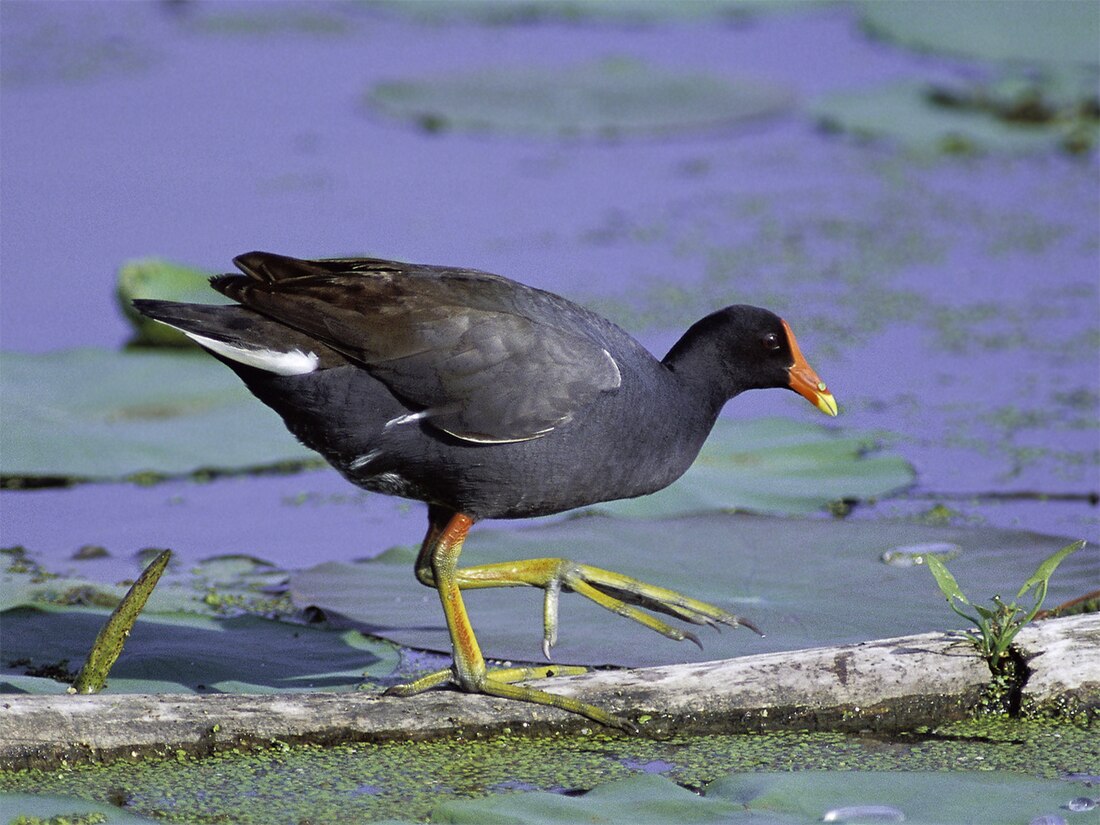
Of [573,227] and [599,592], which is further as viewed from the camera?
[573,227]

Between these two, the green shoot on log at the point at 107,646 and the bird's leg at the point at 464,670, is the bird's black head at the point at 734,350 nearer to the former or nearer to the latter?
the bird's leg at the point at 464,670

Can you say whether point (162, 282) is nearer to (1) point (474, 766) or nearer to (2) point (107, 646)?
(2) point (107, 646)

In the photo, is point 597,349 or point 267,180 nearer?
point 597,349

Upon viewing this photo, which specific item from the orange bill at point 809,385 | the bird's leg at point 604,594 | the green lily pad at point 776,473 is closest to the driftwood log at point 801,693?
the bird's leg at point 604,594

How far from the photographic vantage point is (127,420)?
199 inches

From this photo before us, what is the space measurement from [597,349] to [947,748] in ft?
3.60

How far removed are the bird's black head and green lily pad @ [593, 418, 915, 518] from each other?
2.68ft

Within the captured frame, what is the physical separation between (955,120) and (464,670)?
6.52 meters

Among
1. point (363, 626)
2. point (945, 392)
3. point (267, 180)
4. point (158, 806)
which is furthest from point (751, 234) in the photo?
point (158, 806)

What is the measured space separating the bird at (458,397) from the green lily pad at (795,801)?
0.47m

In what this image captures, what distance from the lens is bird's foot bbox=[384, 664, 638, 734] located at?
323 cm

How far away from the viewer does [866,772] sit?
2.91 meters

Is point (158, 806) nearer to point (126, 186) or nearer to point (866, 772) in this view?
point (866, 772)

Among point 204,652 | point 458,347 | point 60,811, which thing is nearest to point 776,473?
point 458,347
